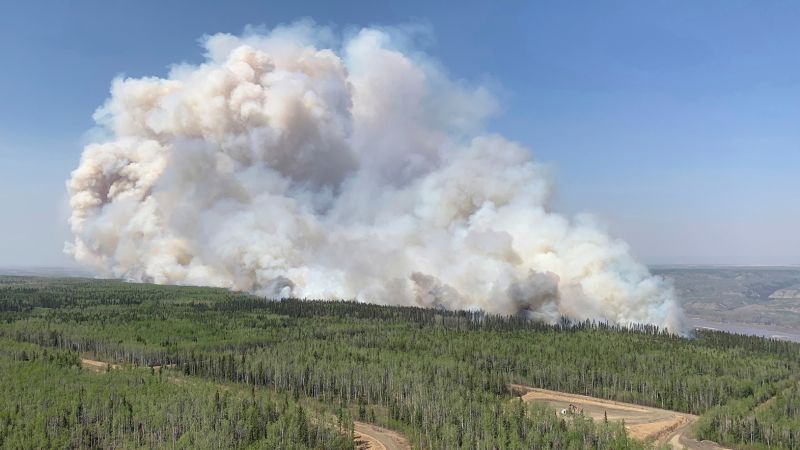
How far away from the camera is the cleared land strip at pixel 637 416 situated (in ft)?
260

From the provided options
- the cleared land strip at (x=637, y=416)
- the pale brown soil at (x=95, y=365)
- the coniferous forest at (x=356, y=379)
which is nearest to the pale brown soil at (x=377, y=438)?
the coniferous forest at (x=356, y=379)

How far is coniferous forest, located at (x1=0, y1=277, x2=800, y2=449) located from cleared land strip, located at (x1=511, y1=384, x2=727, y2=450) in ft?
8.26

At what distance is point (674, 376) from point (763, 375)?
16.4m

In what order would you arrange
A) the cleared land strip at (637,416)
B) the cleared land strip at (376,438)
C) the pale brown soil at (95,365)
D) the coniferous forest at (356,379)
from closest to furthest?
the coniferous forest at (356,379), the cleared land strip at (376,438), the cleared land strip at (637,416), the pale brown soil at (95,365)

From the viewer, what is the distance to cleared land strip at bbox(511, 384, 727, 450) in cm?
7925

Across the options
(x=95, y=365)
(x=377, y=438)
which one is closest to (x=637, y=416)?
(x=377, y=438)

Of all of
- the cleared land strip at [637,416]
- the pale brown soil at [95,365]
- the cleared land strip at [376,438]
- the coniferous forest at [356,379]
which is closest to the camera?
the coniferous forest at [356,379]

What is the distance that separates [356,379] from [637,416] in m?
42.0

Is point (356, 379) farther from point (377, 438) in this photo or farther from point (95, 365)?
point (95, 365)

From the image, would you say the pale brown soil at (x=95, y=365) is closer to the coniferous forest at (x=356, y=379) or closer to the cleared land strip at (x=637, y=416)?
the coniferous forest at (x=356, y=379)

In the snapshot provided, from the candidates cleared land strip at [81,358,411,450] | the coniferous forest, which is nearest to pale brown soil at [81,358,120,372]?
the coniferous forest

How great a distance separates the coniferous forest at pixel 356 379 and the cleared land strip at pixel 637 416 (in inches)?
99.1

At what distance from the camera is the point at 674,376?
105m

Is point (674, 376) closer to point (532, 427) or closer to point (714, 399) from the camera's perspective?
point (714, 399)
